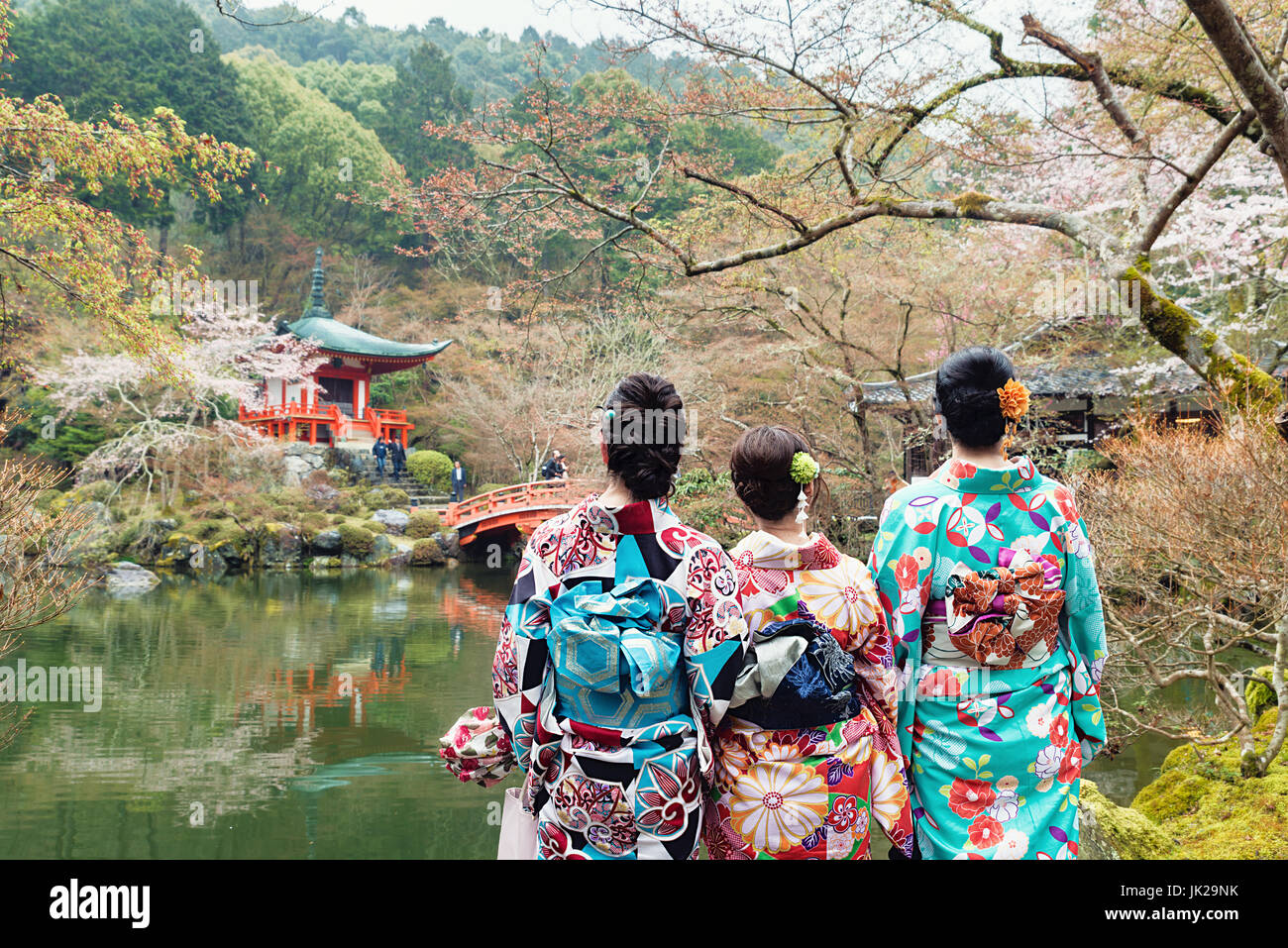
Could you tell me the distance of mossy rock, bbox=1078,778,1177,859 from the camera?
2.73 meters

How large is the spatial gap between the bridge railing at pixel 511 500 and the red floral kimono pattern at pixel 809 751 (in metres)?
14.0

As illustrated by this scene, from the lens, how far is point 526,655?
5.02 ft

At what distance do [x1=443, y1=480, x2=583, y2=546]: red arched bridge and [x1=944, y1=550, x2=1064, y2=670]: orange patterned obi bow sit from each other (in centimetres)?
1399

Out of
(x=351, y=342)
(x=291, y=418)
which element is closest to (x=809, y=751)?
(x=291, y=418)

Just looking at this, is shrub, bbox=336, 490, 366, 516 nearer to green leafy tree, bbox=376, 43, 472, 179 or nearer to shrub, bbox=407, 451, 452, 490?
shrub, bbox=407, 451, 452, 490

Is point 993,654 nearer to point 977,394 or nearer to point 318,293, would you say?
point 977,394

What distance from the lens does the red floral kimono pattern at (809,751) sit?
161cm

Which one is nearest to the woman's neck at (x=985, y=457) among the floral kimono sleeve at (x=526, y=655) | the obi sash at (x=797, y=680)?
the obi sash at (x=797, y=680)

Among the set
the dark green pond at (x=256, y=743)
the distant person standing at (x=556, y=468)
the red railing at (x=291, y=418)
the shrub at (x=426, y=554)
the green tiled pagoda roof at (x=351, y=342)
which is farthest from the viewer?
the green tiled pagoda roof at (x=351, y=342)

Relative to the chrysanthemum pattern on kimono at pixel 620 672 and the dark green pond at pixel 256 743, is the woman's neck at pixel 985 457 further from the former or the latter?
the dark green pond at pixel 256 743

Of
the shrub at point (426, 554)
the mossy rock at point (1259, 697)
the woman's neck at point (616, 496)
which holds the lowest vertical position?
the shrub at point (426, 554)

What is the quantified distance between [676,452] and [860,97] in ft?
14.5

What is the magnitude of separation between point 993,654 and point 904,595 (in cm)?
20
